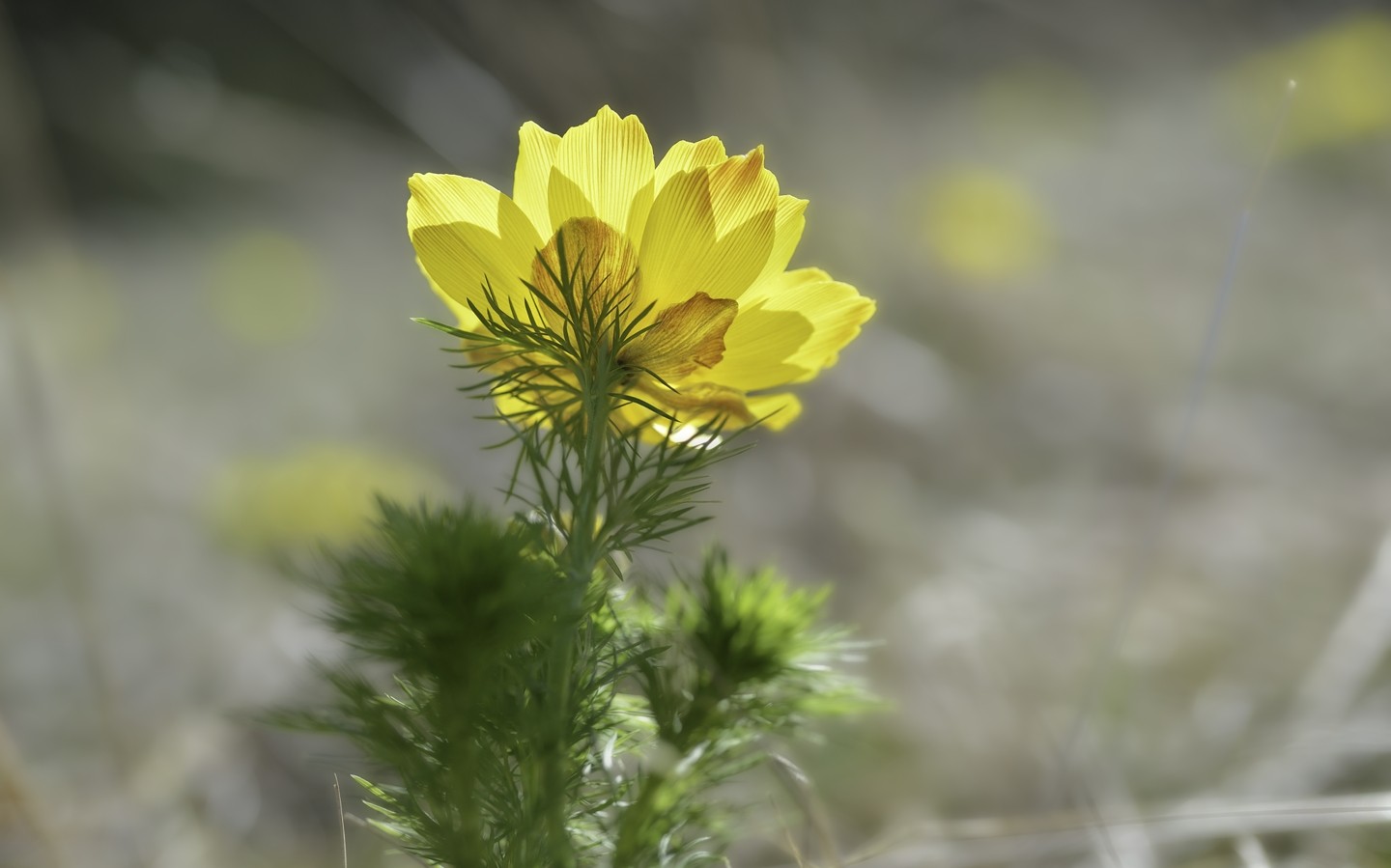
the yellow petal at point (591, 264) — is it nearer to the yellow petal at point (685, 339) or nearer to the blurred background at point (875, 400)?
the yellow petal at point (685, 339)

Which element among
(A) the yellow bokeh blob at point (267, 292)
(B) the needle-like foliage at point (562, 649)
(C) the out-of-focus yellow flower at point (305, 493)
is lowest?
(B) the needle-like foliage at point (562, 649)

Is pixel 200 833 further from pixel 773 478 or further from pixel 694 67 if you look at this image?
pixel 694 67

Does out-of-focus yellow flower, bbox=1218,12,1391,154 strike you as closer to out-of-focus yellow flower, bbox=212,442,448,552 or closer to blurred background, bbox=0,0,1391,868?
blurred background, bbox=0,0,1391,868

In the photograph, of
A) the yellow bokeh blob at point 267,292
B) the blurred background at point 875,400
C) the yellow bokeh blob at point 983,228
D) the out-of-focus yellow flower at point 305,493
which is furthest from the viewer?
the yellow bokeh blob at point 267,292

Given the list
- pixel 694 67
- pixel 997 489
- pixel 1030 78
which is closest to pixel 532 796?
pixel 997 489

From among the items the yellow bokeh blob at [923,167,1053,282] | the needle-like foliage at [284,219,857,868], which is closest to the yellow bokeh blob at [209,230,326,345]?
the yellow bokeh blob at [923,167,1053,282]

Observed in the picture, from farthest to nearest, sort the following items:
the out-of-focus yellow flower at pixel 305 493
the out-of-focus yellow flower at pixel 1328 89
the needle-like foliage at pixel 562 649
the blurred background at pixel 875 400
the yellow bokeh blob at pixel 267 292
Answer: the out-of-focus yellow flower at pixel 1328 89, the yellow bokeh blob at pixel 267 292, the out-of-focus yellow flower at pixel 305 493, the blurred background at pixel 875 400, the needle-like foliage at pixel 562 649

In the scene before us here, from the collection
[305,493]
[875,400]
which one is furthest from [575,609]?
[875,400]

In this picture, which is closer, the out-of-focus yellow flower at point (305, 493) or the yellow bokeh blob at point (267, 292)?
the out-of-focus yellow flower at point (305, 493)

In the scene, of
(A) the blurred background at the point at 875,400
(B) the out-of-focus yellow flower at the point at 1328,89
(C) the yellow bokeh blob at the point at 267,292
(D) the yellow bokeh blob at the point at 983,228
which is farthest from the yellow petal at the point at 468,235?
(B) the out-of-focus yellow flower at the point at 1328,89
